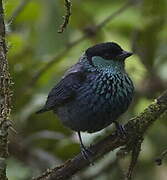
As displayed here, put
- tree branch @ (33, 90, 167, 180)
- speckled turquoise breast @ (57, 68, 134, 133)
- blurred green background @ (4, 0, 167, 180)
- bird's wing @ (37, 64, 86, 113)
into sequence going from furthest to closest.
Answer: blurred green background @ (4, 0, 167, 180) < bird's wing @ (37, 64, 86, 113) < speckled turquoise breast @ (57, 68, 134, 133) < tree branch @ (33, 90, 167, 180)

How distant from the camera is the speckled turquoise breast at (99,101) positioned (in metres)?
3.52

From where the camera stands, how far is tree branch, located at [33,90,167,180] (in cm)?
289

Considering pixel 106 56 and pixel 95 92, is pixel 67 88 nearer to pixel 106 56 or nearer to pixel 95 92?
pixel 95 92

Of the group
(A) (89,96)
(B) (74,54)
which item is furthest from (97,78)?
(B) (74,54)

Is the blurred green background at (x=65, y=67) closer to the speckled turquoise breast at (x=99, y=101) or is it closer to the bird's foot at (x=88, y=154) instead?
the speckled turquoise breast at (x=99, y=101)

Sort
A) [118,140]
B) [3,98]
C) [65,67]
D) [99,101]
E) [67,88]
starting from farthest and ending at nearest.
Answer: [65,67] → [67,88] → [99,101] → [118,140] → [3,98]

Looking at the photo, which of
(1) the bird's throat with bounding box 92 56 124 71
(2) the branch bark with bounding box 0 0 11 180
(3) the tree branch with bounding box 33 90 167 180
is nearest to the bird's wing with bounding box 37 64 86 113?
(1) the bird's throat with bounding box 92 56 124 71

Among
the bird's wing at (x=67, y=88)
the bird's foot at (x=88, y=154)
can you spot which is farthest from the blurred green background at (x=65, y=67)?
the bird's foot at (x=88, y=154)

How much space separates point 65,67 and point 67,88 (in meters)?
1.14

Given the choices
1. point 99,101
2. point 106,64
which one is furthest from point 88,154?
point 106,64

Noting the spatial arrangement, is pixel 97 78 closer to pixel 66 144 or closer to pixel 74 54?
pixel 66 144

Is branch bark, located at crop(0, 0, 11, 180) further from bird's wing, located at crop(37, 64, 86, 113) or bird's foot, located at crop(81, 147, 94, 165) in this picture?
bird's wing, located at crop(37, 64, 86, 113)

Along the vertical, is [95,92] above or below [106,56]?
below

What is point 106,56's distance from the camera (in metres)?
3.75
